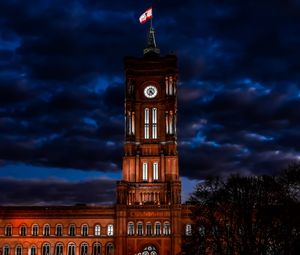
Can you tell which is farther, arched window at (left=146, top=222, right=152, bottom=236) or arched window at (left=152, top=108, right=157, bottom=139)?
arched window at (left=152, top=108, right=157, bottom=139)

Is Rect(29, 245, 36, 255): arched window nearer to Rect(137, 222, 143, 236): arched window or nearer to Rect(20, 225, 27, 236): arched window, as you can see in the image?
Rect(20, 225, 27, 236): arched window

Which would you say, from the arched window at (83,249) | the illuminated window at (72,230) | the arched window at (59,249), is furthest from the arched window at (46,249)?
the arched window at (83,249)

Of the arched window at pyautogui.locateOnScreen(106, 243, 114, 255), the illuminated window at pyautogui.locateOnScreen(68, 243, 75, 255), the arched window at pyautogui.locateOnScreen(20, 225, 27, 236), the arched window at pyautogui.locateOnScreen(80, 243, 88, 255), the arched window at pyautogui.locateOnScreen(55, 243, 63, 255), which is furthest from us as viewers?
the arched window at pyautogui.locateOnScreen(20, 225, 27, 236)

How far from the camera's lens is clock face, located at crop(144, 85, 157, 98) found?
128 meters

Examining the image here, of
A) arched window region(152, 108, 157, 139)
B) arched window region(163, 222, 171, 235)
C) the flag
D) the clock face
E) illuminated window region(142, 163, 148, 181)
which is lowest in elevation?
arched window region(163, 222, 171, 235)

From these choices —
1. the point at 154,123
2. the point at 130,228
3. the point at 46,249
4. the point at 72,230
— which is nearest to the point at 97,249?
the point at 72,230

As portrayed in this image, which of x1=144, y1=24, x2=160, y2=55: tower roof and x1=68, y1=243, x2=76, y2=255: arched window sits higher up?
x1=144, y1=24, x2=160, y2=55: tower roof

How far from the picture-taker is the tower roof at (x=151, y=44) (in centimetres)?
13375

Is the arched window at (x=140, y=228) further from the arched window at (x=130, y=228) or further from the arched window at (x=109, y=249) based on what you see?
the arched window at (x=109, y=249)

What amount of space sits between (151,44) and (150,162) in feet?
89.4

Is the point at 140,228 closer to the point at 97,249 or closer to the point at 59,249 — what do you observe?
the point at 97,249

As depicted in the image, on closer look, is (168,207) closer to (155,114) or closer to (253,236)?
(155,114)

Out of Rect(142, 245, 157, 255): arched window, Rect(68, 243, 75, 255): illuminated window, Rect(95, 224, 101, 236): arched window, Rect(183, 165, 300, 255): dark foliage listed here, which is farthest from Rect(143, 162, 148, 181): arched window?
Rect(183, 165, 300, 255): dark foliage

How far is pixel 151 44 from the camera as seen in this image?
13512 cm
